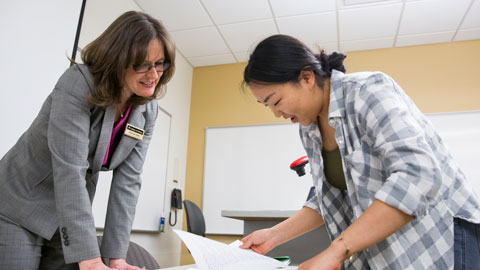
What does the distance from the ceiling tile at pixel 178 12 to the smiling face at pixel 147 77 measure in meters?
2.22

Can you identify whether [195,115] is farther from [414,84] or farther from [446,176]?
[446,176]

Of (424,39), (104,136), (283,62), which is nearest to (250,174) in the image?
(424,39)

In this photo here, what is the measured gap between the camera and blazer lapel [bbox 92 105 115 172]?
3.44ft

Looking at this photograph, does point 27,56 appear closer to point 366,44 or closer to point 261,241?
point 261,241

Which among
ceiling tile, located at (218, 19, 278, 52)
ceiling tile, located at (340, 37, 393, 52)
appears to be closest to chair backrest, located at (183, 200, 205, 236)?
ceiling tile, located at (218, 19, 278, 52)

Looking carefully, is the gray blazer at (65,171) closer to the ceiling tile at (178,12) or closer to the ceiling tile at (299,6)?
the ceiling tile at (178,12)

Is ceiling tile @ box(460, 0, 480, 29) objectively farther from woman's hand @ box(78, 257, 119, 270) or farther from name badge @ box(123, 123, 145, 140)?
woman's hand @ box(78, 257, 119, 270)

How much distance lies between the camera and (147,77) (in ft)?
3.75

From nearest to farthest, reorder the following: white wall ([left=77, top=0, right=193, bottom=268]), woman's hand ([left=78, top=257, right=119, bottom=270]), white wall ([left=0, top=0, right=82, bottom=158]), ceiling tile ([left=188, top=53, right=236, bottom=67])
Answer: woman's hand ([left=78, top=257, right=119, bottom=270])
white wall ([left=0, top=0, right=82, bottom=158])
white wall ([left=77, top=0, right=193, bottom=268])
ceiling tile ([left=188, top=53, right=236, bottom=67])

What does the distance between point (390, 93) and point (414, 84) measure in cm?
333

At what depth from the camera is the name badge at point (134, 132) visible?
113 centimetres

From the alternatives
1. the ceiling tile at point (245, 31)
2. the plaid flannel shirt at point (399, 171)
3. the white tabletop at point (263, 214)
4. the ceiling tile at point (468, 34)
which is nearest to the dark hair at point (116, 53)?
the plaid flannel shirt at point (399, 171)

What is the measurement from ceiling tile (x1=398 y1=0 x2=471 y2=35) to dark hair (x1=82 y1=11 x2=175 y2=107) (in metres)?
2.79

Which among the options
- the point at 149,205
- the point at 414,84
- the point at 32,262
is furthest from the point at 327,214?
the point at 414,84
